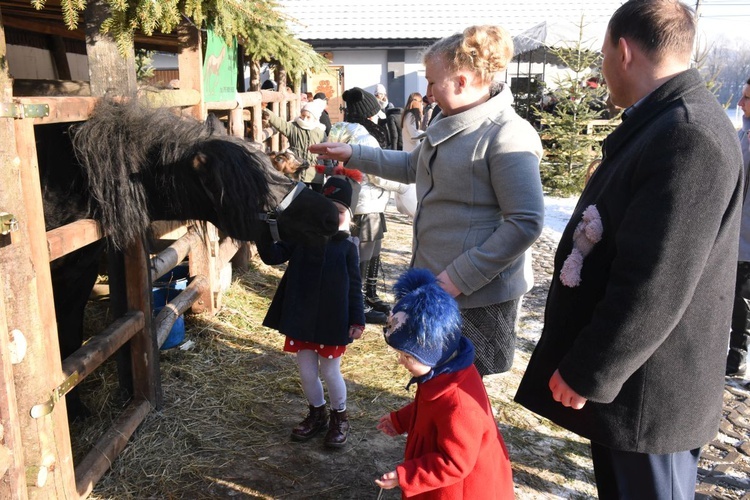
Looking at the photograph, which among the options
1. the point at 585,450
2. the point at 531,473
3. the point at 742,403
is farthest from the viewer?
the point at 742,403

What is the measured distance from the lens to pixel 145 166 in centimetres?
270

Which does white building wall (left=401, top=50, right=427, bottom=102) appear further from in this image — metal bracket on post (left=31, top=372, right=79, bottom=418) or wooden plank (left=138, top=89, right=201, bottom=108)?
metal bracket on post (left=31, top=372, right=79, bottom=418)

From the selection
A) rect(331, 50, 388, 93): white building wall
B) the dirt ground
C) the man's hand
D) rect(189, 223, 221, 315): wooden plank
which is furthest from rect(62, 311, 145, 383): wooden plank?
rect(331, 50, 388, 93): white building wall

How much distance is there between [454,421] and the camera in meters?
1.81

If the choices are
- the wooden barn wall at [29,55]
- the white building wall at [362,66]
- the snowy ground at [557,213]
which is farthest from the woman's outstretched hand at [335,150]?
the white building wall at [362,66]

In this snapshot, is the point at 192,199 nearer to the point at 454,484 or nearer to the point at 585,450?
the point at 454,484

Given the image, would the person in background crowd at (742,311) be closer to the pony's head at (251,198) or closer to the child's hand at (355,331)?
the child's hand at (355,331)

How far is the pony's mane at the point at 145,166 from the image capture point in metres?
2.62

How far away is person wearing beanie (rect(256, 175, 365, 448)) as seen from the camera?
9.78ft

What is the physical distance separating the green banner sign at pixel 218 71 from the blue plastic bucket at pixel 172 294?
4.69 ft

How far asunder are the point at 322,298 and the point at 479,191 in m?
1.09

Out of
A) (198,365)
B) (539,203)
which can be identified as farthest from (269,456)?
(539,203)

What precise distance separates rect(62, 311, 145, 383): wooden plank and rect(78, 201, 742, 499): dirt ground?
0.58 metres

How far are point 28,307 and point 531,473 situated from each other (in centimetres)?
240
